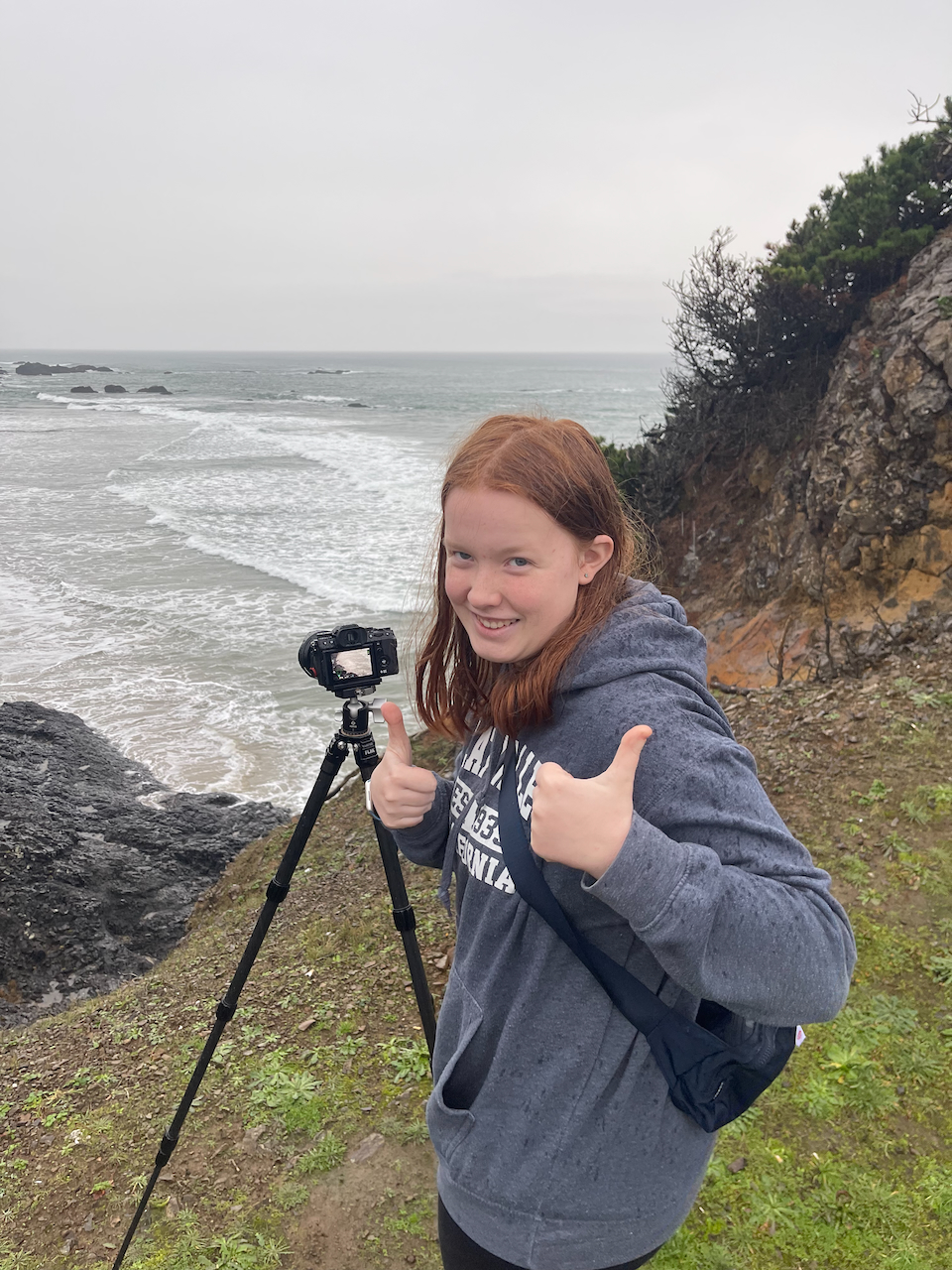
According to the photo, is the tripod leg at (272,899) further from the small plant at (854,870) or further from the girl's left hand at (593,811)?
the small plant at (854,870)

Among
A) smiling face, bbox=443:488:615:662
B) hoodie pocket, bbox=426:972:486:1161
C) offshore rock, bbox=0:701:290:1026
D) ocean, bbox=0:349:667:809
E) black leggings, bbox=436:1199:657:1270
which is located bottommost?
offshore rock, bbox=0:701:290:1026

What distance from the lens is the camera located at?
2.13m

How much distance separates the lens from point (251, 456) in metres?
33.9

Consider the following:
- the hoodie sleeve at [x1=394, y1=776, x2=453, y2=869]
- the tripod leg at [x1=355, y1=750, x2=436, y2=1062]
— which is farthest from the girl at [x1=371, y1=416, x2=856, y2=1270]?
the tripod leg at [x1=355, y1=750, x2=436, y2=1062]

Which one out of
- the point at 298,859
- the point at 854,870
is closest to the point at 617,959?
the point at 298,859

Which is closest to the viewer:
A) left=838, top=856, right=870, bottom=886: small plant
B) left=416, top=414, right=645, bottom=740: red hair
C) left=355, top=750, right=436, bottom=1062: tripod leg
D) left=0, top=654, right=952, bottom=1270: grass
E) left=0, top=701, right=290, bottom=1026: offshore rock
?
left=416, top=414, right=645, bottom=740: red hair

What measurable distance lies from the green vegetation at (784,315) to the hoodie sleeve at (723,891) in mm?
8730

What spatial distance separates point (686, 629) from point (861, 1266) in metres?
2.73

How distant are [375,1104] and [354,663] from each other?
8.05ft

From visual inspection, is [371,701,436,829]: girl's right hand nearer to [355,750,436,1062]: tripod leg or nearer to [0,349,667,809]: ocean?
[0,349,667,809]: ocean

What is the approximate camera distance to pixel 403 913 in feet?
8.17

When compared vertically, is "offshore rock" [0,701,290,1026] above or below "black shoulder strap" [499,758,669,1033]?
below

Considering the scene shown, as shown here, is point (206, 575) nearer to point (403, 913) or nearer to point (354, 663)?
point (403, 913)

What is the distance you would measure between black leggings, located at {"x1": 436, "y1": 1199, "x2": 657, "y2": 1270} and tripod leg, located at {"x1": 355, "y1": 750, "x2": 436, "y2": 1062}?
0.82 m
